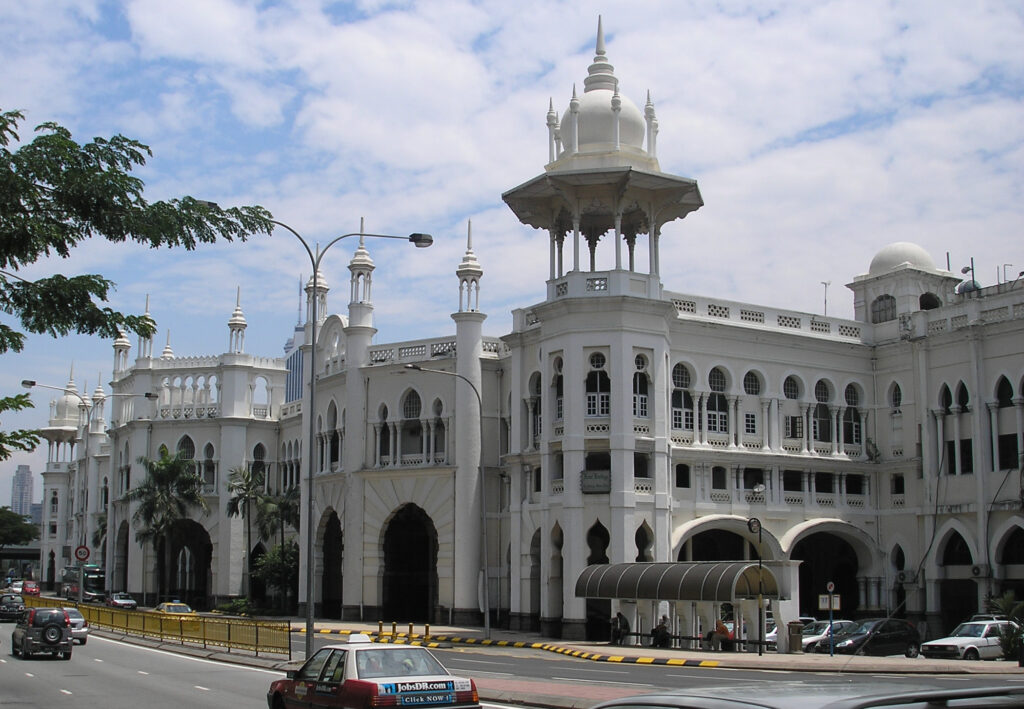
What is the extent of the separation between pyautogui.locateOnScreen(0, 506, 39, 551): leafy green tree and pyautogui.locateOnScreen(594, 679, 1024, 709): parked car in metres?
136

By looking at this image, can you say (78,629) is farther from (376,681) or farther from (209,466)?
(209,466)

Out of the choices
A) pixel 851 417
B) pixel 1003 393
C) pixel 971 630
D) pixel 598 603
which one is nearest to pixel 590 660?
pixel 598 603

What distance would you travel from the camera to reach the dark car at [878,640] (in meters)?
36.6

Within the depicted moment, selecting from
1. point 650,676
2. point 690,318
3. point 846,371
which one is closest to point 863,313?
point 846,371

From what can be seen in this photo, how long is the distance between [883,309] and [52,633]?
118 feet

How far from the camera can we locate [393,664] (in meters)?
15.7

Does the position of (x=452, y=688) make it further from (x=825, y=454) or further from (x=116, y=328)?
(x=825, y=454)

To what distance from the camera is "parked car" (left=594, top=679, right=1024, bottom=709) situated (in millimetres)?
4895

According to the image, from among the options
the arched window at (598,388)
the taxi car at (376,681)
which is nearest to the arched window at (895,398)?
the arched window at (598,388)

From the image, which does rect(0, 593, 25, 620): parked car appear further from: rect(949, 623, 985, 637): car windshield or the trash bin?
rect(949, 623, 985, 637): car windshield

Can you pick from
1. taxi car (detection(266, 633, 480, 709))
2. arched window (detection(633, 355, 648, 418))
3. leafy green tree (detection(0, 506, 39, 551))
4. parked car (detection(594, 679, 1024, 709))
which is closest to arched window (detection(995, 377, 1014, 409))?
arched window (detection(633, 355, 648, 418))

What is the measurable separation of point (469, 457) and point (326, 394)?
10755mm

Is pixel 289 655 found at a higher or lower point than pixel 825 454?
lower

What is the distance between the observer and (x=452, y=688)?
50.4ft
